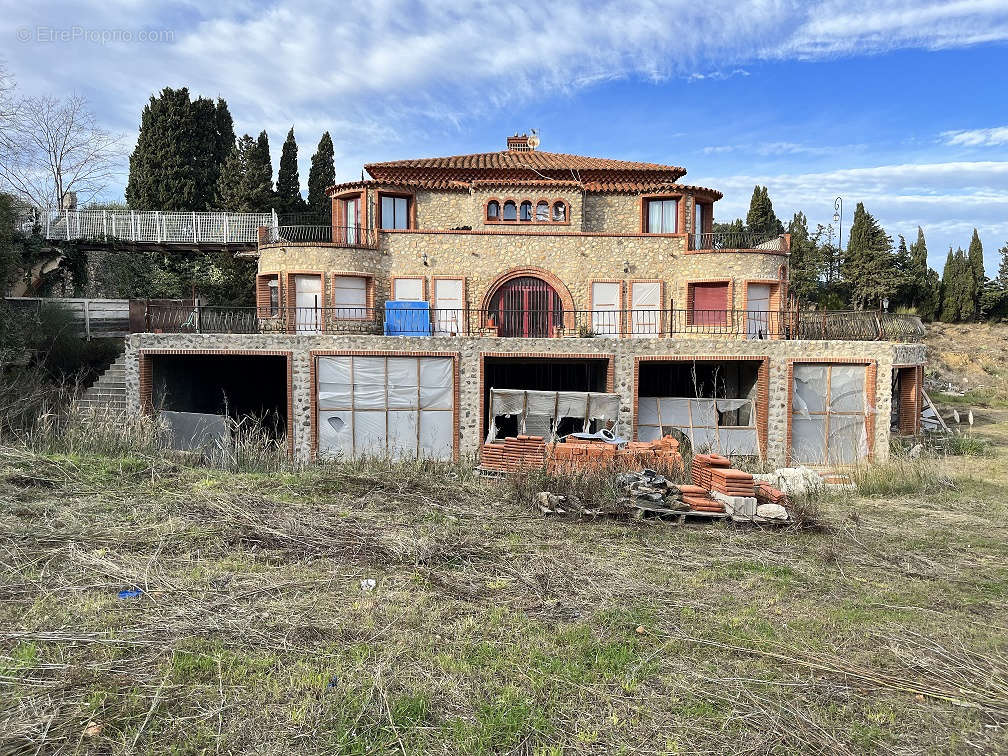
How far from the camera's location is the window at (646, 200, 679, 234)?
2412cm

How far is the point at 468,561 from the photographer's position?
8578mm

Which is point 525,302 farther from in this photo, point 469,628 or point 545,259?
point 469,628

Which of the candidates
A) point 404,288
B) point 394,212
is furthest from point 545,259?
point 394,212

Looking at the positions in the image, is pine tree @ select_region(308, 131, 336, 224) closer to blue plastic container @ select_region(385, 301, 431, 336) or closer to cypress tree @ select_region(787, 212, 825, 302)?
blue plastic container @ select_region(385, 301, 431, 336)

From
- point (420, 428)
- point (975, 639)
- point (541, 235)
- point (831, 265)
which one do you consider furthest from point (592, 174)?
point (831, 265)

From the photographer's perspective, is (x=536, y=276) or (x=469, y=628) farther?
(x=536, y=276)

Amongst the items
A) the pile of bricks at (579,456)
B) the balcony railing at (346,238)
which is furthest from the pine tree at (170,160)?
the pile of bricks at (579,456)

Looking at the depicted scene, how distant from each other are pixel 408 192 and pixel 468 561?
1843 centimetres

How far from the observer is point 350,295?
22.5 metres

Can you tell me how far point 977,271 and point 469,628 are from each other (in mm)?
54157

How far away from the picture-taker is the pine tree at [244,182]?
31728 millimetres

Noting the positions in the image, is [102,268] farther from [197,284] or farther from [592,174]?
[592,174]

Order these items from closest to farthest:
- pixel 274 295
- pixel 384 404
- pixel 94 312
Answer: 1. pixel 384 404
2. pixel 94 312
3. pixel 274 295

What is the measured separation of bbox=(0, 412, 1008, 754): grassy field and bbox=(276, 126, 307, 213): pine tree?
28675 millimetres
